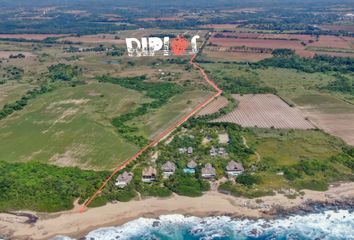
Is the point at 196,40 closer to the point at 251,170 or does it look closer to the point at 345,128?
the point at 345,128

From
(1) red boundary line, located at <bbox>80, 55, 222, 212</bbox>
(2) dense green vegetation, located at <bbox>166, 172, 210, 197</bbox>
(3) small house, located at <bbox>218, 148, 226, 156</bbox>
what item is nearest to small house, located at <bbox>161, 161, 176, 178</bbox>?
(2) dense green vegetation, located at <bbox>166, 172, 210, 197</bbox>

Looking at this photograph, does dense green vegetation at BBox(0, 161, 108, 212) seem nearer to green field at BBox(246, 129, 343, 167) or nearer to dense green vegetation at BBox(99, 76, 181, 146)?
dense green vegetation at BBox(99, 76, 181, 146)

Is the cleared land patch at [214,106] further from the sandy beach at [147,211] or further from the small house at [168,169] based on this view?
the sandy beach at [147,211]

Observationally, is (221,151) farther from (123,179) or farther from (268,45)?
(268,45)

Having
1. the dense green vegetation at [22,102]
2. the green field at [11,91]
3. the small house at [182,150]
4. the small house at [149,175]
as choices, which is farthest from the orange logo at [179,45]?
the small house at [149,175]

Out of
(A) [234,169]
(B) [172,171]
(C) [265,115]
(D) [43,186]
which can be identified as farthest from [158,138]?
(C) [265,115]

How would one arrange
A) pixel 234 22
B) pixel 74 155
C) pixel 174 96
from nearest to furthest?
pixel 74 155 → pixel 174 96 → pixel 234 22

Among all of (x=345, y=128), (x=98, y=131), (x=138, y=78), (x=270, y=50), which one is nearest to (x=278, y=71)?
(x=270, y=50)
